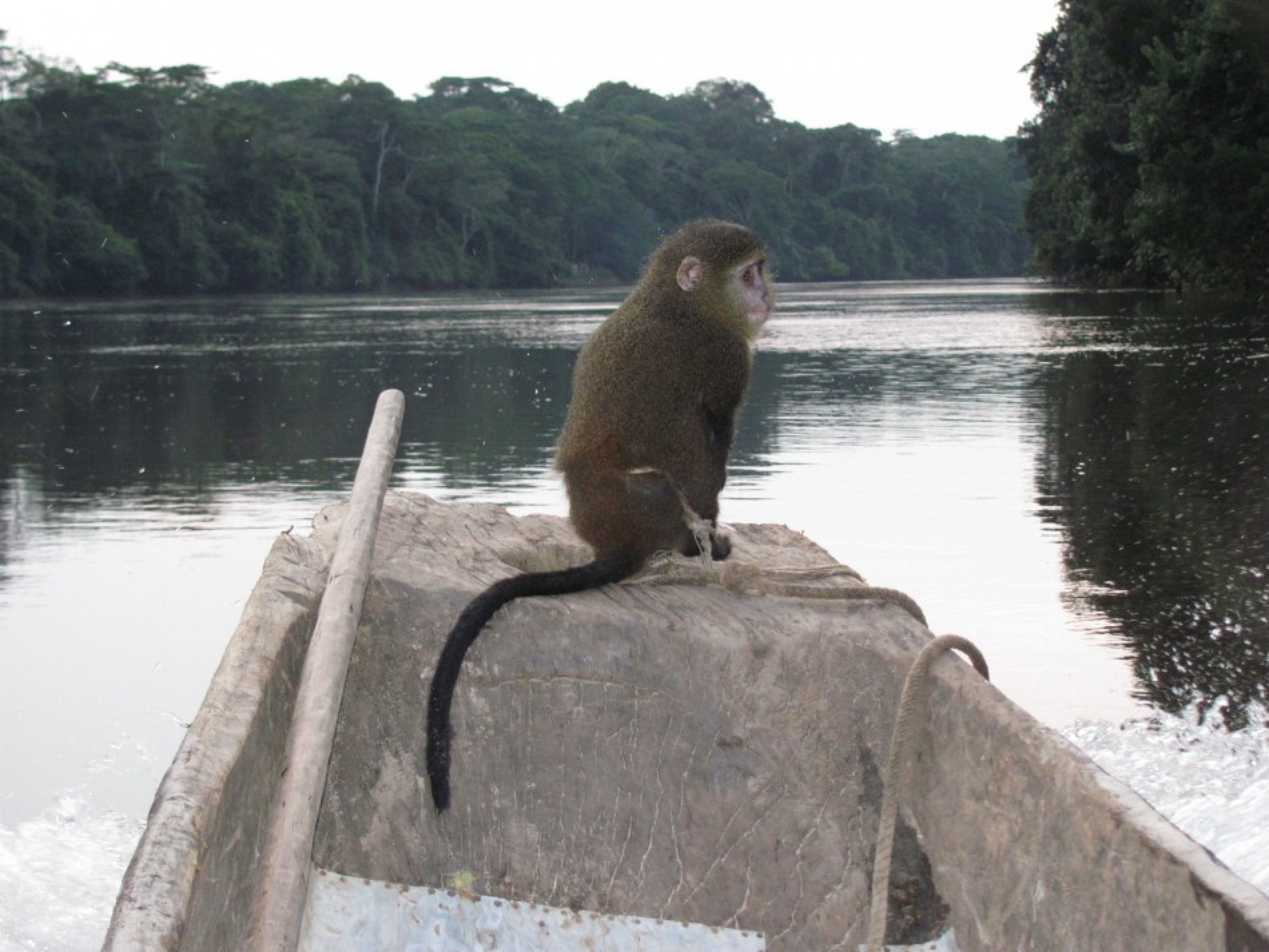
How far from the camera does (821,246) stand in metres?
105

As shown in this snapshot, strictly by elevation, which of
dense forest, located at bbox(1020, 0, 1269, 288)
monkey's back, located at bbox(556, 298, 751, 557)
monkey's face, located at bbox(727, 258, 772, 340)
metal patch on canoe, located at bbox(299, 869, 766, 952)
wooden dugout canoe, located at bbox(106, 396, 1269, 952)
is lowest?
metal patch on canoe, located at bbox(299, 869, 766, 952)

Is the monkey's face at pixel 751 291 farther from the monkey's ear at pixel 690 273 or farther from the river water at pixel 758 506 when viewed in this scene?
the river water at pixel 758 506

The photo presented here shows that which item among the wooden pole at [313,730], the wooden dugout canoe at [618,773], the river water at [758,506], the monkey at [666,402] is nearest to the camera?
the wooden pole at [313,730]

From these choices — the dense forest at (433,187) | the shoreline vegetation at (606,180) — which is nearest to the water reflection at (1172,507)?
the shoreline vegetation at (606,180)

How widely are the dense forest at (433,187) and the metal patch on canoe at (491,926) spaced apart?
47110mm

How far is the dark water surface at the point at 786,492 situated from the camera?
6.18m

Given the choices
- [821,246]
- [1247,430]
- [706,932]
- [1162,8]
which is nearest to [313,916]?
[706,932]

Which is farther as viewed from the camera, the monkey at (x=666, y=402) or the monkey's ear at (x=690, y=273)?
the monkey's ear at (x=690, y=273)

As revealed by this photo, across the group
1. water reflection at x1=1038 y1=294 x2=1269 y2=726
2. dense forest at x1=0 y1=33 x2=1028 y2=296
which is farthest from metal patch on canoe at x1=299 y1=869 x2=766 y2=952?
dense forest at x1=0 y1=33 x2=1028 y2=296

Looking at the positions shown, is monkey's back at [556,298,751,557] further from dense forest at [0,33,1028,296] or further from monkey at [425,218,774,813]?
dense forest at [0,33,1028,296]

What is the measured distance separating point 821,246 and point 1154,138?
7419 centimetres

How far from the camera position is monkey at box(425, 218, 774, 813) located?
165 inches

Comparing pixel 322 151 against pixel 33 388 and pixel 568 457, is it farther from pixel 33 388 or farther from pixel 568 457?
pixel 568 457

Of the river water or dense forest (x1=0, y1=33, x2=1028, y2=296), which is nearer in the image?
the river water
